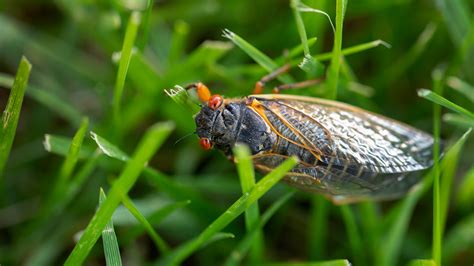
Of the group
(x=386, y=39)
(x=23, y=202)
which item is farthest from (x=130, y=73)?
(x=386, y=39)

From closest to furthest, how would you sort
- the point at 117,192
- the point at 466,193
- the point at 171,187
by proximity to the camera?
the point at 117,192 < the point at 171,187 < the point at 466,193

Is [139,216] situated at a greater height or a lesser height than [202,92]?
lesser

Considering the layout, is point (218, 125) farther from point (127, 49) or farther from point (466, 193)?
point (466, 193)

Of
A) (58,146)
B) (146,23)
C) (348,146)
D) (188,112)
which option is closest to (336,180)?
(348,146)

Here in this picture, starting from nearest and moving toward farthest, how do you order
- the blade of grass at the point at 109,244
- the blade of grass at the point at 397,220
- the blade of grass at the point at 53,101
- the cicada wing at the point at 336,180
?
the blade of grass at the point at 109,244 < the cicada wing at the point at 336,180 < the blade of grass at the point at 397,220 < the blade of grass at the point at 53,101

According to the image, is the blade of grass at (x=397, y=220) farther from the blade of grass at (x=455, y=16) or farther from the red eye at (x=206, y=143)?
the red eye at (x=206, y=143)

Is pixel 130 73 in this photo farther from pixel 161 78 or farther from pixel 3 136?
pixel 3 136

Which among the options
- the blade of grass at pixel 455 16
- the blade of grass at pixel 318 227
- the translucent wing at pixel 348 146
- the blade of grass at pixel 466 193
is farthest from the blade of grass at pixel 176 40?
the blade of grass at pixel 466 193

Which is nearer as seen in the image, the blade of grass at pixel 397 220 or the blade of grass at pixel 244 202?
the blade of grass at pixel 244 202

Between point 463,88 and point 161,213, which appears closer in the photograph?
point 161,213
